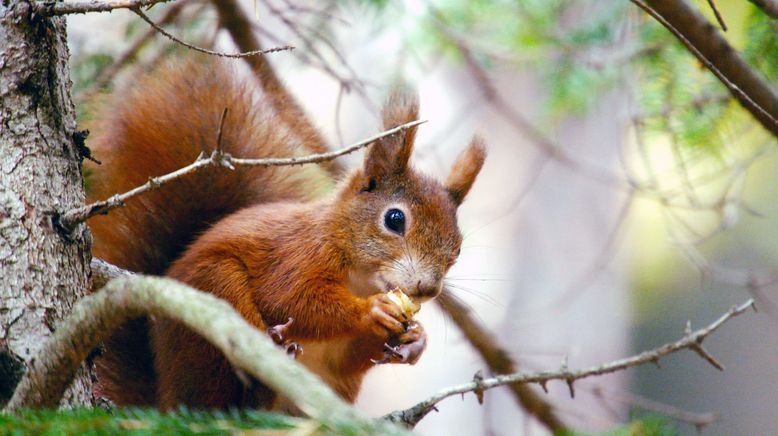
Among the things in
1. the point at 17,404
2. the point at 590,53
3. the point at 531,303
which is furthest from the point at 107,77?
the point at 531,303

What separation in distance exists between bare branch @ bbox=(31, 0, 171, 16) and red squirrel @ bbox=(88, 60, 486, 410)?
0.65 metres

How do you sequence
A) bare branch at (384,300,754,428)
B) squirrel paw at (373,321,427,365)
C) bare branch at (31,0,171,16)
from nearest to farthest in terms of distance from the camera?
bare branch at (31,0,171,16) → bare branch at (384,300,754,428) → squirrel paw at (373,321,427,365)

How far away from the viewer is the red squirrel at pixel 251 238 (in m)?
1.58

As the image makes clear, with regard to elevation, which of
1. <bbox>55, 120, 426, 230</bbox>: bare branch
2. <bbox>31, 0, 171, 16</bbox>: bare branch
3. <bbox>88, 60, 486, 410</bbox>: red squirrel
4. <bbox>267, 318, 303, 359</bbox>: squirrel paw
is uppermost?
<bbox>88, 60, 486, 410</bbox>: red squirrel

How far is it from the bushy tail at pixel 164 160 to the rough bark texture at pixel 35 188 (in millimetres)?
648

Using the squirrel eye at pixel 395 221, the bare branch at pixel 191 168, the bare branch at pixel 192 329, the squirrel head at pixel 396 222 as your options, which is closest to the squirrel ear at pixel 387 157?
the squirrel head at pixel 396 222

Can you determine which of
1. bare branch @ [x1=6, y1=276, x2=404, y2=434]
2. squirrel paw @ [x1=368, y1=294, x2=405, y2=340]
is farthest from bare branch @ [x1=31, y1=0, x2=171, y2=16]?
squirrel paw @ [x1=368, y1=294, x2=405, y2=340]

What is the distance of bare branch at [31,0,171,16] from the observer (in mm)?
901

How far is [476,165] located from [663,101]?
20.6 inches

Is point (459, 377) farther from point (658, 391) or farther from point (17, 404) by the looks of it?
point (17, 404)

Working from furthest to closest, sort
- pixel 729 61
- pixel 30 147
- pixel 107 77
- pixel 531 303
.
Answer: pixel 531 303
pixel 107 77
pixel 729 61
pixel 30 147

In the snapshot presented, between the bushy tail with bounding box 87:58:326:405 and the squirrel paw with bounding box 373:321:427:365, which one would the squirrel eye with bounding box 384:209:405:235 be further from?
the bushy tail with bounding box 87:58:326:405

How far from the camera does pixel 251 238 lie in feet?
5.63

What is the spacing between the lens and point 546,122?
119 inches
